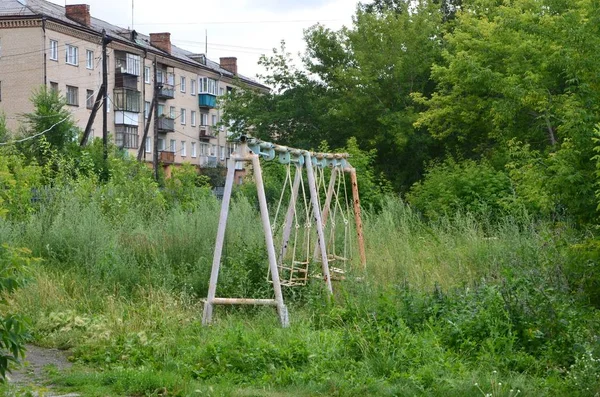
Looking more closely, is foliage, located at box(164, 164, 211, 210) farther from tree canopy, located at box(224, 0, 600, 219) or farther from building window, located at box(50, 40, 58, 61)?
building window, located at box(50, 40, 58, 61)

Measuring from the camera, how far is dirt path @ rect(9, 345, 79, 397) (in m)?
7.68

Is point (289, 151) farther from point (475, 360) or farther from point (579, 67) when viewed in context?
point (475, 360)

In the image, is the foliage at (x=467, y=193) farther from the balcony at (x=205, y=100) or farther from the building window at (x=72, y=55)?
the balcony at (x=205, y=100)

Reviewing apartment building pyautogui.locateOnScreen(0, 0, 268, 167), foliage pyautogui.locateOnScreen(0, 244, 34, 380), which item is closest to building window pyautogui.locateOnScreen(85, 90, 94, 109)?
apartment building pyautogui.locateOnScreen(0, 0, 268, 167)

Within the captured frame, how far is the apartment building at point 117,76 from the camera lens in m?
52.2

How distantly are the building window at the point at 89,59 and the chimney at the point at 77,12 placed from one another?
1744 millimetres

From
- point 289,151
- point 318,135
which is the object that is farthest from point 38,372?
point 318,135

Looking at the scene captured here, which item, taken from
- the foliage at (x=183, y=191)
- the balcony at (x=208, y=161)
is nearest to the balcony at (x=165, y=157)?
the balcony at (x=208, y=161)

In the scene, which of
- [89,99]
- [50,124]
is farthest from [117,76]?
[50,124]

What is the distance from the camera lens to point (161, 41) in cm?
6794

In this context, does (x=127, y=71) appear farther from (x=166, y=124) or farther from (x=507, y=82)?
(x=507, y=82)

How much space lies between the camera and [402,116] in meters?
28.6

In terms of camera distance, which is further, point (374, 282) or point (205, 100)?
point (205, 100)

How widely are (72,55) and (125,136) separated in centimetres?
740
